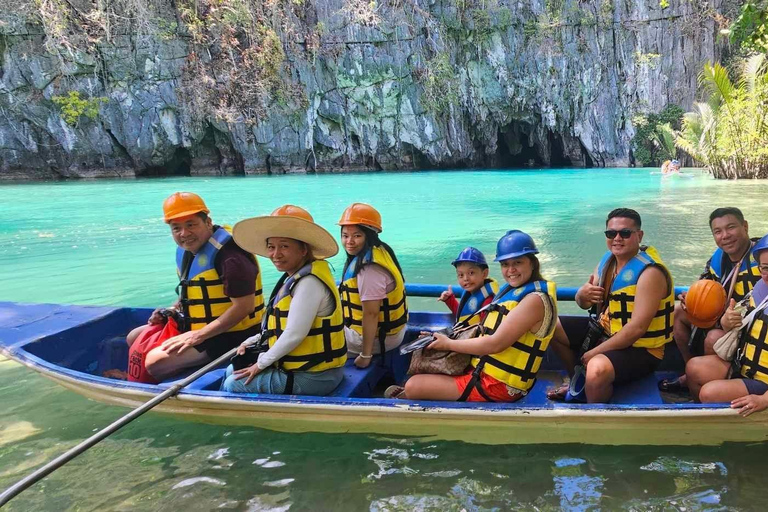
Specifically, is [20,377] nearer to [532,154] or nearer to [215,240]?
[215,240]

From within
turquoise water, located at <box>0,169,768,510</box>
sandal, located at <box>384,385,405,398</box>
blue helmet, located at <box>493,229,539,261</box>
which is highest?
blue helmet, located at <box>493,229,539,261</box>

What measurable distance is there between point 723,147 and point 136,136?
27630 mm

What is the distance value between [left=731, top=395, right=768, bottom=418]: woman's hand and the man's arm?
0.58m

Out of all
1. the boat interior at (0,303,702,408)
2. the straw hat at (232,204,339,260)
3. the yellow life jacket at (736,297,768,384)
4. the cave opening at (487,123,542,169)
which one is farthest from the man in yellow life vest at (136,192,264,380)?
the cave opening at (487,123,542,169)

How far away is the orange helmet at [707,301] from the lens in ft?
11.2

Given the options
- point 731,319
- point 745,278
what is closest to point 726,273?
point 745,278

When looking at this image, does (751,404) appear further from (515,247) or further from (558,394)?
(515,247)

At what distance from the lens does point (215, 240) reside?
373 cm

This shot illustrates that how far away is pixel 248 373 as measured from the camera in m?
3.38

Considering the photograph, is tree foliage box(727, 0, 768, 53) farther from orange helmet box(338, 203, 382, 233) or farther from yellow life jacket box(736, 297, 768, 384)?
orange helmet box(338, 203, 382, 233)

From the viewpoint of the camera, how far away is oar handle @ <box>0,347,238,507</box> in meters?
2.45

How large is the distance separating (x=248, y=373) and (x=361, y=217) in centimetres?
124

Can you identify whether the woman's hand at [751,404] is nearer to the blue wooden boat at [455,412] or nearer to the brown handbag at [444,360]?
the blue wooden boat at [455,412]

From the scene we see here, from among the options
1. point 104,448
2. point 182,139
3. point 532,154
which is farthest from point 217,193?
point 532,154
